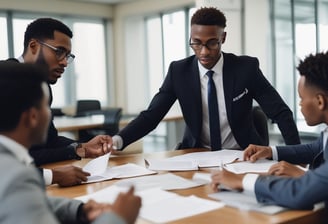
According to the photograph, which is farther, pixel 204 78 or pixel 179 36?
pixel 179 36

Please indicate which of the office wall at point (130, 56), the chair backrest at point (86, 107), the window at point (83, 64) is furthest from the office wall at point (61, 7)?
the chair backrest at point (86, 107)

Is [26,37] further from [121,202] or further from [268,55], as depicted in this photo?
[268,55]

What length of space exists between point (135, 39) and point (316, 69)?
7050 mm

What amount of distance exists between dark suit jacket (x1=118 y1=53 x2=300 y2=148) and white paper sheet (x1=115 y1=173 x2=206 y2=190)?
635 millimetres

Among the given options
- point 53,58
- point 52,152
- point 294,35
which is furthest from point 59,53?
point 294,35

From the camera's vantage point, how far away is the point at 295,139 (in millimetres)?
2172

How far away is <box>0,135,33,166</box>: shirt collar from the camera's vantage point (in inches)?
35.6

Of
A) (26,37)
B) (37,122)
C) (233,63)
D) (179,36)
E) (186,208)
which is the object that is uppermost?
(179,36)

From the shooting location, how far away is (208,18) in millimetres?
2215

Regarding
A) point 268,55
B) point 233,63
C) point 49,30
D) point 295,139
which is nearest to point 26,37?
point 49,30

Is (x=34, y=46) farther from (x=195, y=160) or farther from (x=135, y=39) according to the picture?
(x=135, y=39)

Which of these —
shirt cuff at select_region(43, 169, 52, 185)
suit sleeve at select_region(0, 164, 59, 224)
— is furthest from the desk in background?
suit sleeve at select_region(0, 164, 59, 224)

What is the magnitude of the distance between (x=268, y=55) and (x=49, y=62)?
13.7 feet

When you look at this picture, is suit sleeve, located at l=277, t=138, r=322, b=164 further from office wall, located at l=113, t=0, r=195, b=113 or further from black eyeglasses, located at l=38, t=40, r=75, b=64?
office wall, located at l=113, t=0, r=195, b=113
